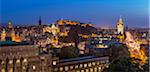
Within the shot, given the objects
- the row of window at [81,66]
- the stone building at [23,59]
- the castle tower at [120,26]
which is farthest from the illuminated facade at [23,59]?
the castle tower at [120,26]

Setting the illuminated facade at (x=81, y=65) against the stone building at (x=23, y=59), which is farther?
the illuminated facade at (x=81, y=65)

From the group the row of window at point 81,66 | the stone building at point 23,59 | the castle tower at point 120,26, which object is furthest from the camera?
the castle tower at point 120,26

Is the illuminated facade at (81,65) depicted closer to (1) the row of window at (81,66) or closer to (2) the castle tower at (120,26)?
(1) the row of window at (81,66)

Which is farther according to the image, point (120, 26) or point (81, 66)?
point (120, 26)

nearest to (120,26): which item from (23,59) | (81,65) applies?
(81,65)

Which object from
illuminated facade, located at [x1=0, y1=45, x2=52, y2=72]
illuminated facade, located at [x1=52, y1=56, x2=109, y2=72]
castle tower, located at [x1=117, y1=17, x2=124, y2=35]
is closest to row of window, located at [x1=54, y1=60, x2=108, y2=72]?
illuminated facade, located at [x1=52, y1=56, x2=109, y2=72]

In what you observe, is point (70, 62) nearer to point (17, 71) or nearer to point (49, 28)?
point (17, 71)

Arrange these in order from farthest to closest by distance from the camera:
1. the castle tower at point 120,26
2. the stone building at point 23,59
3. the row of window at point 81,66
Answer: the castle tower at point 120,26 → the row of window at point 81,66 → the stone building at point 23,59

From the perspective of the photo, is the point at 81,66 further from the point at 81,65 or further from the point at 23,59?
the point at 23,59

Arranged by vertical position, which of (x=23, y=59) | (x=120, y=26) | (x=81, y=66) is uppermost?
(x=120, y=26)

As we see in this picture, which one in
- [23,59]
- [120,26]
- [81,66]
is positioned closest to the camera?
[23,59]

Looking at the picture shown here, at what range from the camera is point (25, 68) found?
569 inches

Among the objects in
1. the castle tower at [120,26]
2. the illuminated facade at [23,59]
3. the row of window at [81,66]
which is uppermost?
the castle tower at [120,26]

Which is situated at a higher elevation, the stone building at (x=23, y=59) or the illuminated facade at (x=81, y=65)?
the stone building at (x=23, y=59)
